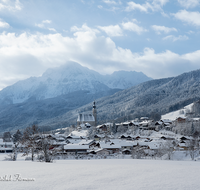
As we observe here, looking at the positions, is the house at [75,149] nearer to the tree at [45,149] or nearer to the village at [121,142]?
the village at [121,142]

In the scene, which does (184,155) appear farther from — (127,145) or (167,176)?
(167,176)

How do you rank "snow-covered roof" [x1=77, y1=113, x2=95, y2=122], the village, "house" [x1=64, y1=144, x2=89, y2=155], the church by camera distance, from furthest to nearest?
"snow-covered roof" [x1=77, y1=113, x2=95, y2=122] < the church < "house" [x1=64, y1=144, x2=89, y2=155] < the village

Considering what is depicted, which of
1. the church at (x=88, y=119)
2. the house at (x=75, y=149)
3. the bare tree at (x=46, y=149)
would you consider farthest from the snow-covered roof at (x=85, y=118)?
the bare tree at (x=46, y=149)

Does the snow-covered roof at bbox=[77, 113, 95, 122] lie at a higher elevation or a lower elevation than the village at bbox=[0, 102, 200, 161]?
higher

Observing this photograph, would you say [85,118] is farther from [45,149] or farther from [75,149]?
[45,149]

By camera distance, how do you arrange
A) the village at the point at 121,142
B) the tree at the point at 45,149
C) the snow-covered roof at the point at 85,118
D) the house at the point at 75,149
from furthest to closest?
the snow-covered roof at the point at 85,118, the house at the point at 75,149, the village at the point at 121,142, the tree at the point at 45,149

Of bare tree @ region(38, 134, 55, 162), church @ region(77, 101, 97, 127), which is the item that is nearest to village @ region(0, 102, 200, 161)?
church @ region(77, 101, 97, 127)

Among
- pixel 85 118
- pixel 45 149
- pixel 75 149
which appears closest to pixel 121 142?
pixel 75 149

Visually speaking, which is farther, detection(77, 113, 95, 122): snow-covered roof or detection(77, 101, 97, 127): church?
detection(77, 113, 95, 122): snow-covered roof

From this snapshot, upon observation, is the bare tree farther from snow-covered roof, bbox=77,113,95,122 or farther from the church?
snow-covered roof, bbox=77,113,95,122

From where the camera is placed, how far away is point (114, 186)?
948cm

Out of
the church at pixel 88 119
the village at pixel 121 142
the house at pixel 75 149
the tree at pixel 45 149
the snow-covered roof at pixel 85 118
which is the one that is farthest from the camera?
the snow-covered roof at pixel 85 118


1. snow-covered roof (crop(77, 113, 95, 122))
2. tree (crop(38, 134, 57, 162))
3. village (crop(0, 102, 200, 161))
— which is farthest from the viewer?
snow-covered roof (crop(77, 113, 95, 122))

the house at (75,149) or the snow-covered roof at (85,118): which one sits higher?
the snow-covered roof at (85,118)
